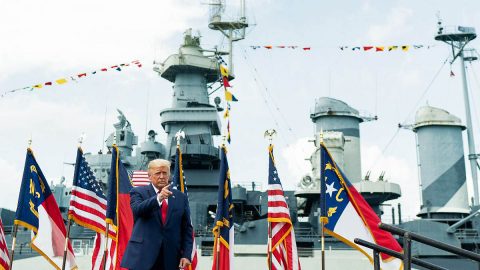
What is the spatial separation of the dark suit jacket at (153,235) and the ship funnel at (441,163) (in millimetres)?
23233

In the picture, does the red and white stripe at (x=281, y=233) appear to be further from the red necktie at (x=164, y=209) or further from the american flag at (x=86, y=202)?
the red necktie at (x=164, y=209)

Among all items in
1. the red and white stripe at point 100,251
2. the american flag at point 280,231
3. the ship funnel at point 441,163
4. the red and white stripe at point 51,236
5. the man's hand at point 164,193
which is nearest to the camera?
the man's hand at point 164,193

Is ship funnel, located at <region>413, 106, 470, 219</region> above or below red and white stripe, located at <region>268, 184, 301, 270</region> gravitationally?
above

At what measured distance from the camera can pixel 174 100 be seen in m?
31.6

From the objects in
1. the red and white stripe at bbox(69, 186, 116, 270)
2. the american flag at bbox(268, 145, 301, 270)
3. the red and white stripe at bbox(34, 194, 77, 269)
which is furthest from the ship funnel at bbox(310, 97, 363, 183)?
the red and white stripe at bbox(34, 194, 77, 269)

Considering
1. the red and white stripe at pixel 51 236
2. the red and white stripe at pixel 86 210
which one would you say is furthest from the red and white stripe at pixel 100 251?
the red and white stripe at pixel 51 236

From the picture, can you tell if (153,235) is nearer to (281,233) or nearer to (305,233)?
(281,233)

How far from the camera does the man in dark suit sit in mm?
4195

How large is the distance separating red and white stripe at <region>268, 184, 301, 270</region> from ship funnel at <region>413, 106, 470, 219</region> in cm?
1627

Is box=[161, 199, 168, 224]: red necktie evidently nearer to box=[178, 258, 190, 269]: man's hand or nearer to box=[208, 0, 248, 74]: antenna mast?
box=[178, 258, 190, 269]: man's hand

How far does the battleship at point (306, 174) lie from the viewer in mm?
20812

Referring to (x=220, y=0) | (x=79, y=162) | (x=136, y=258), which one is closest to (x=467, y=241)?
(x=79, y=162)

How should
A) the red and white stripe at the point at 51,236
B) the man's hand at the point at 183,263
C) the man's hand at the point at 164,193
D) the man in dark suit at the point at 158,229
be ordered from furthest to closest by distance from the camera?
the red and white stripe at the point at 51,236
the man's hand at the point at 183,263
the man in dark suit at the point at 158,229
the man's hand at the point at 164,193

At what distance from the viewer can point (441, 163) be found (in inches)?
1042
